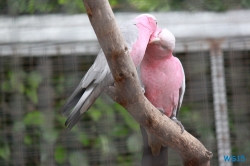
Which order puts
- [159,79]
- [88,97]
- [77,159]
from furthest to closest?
[77,159] → [159,79] → [88,97]

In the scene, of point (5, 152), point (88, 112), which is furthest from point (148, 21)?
point (5, 152)

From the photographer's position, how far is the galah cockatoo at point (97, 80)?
83 centimetres

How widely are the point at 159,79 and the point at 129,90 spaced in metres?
0.26

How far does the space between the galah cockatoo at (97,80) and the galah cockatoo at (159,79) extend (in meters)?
0.03

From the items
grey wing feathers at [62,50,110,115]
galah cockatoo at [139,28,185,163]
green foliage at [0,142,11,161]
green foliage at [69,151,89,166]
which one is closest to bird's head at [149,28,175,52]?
galah cockatoo at [139,28,185,163]

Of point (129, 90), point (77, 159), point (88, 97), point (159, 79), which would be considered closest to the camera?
point (129, 90)

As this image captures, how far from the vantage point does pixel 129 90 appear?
27.3 inches

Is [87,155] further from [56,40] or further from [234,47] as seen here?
[234,47]

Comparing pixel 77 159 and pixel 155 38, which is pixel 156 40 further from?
pixel 77 159

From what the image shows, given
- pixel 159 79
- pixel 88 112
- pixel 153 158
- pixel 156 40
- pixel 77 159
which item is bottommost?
pixel 77 159

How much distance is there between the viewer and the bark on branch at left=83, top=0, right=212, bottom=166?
600mm

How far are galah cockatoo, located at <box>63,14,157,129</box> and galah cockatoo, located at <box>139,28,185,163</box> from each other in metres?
0.03

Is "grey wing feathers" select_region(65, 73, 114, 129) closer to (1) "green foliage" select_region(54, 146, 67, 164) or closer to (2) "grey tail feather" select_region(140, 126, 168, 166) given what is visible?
(2) "grey tail feather" select_region(140, 126, 168, 166)

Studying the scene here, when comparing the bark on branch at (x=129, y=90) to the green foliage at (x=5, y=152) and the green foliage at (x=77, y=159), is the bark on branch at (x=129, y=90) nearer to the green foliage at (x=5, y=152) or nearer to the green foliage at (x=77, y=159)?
the green foliage at (x=77, y=159)
